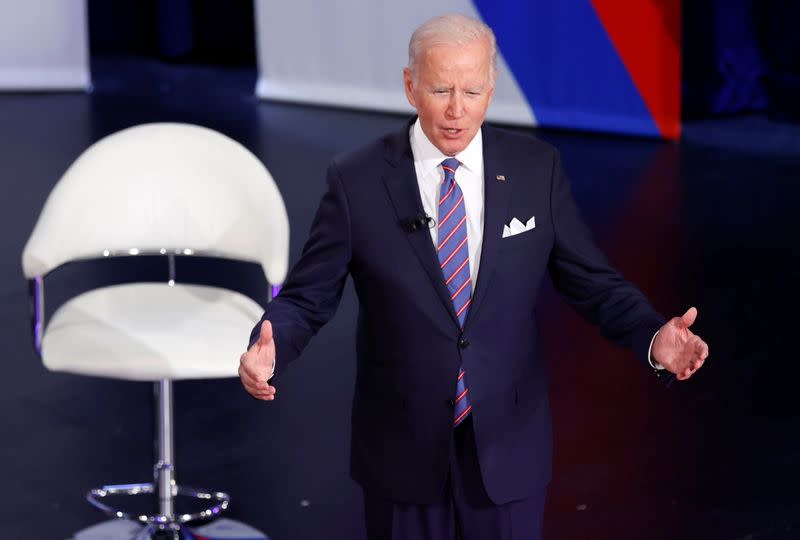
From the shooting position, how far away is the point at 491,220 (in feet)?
6.97

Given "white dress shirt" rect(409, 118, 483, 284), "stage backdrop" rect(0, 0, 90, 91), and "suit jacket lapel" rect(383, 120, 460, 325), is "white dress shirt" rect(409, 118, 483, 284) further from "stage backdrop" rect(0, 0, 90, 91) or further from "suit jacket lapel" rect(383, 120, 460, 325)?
"stage backdrop" rect(0, 0, 90, 91)

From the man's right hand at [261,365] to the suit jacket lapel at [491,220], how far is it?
331 mm

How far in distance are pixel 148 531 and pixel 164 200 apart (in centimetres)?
89

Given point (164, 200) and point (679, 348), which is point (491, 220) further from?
point (164, 200)

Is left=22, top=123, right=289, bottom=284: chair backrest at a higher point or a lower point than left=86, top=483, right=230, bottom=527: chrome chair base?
higher

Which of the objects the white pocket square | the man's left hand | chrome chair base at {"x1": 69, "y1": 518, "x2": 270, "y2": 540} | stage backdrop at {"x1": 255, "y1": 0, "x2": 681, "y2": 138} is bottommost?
chrome chair base at {"x1": 69, "y1": 518, "x2": 270, "y2": 540}

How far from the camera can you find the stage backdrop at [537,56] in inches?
353

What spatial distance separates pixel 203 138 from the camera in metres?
3.61

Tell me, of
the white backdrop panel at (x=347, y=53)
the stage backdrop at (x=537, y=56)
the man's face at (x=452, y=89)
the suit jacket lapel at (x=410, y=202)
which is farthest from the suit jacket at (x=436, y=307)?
the white backdrop panel at (x=347, y=53)

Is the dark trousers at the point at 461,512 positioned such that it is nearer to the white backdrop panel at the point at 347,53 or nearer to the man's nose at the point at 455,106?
the man's nose at the point at 455,106

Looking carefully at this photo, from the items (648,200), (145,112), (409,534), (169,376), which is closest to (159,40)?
(145,112)

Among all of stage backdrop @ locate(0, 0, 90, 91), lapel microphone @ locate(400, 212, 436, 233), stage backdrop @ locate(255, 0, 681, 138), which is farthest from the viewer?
stage backdrop @ locate(0, 0, 90, 91)

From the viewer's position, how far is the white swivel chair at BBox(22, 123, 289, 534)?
10.6 ft

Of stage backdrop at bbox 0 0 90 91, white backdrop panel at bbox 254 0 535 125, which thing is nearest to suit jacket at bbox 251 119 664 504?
white backdrop panel at bbox 254 0 535 125
